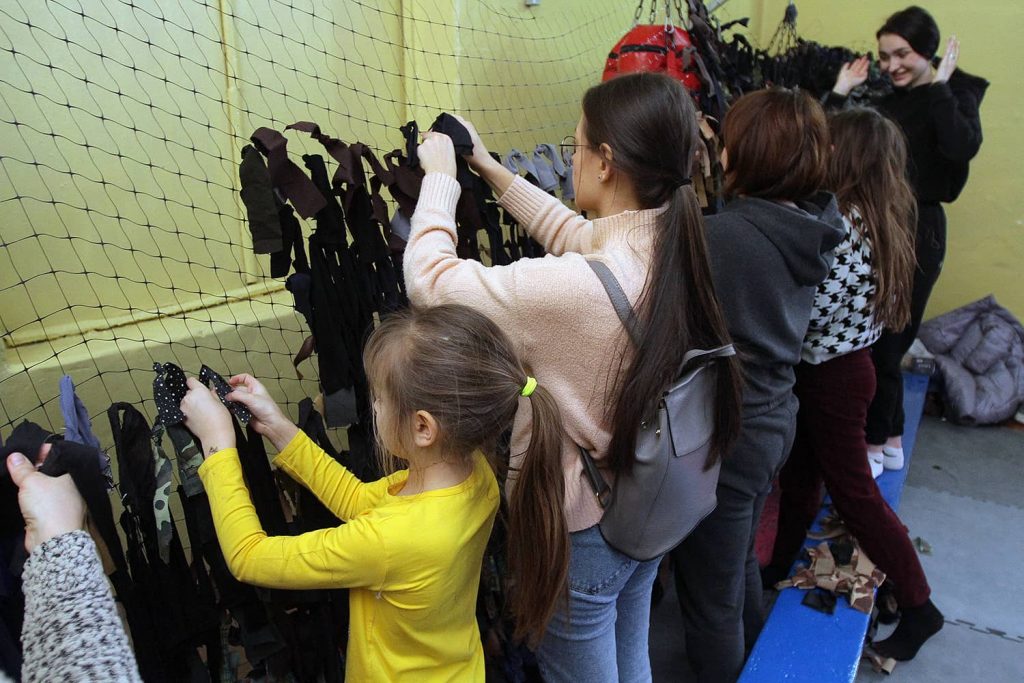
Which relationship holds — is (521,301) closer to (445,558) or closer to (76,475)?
(445,558)

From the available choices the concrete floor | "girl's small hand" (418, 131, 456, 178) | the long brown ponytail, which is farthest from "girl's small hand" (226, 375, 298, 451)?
the concrete floor

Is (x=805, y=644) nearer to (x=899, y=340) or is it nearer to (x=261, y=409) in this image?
(x=899, y=340)

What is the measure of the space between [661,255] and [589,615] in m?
0.71

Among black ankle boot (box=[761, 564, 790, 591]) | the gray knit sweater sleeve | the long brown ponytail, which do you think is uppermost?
the gray knit sweater sleeve

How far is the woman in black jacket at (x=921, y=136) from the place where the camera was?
119 inches

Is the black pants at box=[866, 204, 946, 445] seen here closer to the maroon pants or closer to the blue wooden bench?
the maroon pants

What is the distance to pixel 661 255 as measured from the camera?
1281mm

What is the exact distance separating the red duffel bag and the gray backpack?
1508mm

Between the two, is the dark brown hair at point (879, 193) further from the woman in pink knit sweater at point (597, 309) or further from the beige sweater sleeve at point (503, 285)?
the beige sweater sleeve at point (503, 285)

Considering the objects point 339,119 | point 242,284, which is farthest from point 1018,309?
point 242,284

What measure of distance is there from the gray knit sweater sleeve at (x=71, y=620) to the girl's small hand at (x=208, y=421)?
0.25m

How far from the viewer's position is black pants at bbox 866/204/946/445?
3.04 meters

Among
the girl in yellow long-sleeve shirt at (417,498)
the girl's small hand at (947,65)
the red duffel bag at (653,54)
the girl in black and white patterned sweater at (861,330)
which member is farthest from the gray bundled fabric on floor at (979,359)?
the girl in yellow long-sleeve shirt at (417,498)

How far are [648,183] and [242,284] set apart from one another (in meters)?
1.45
